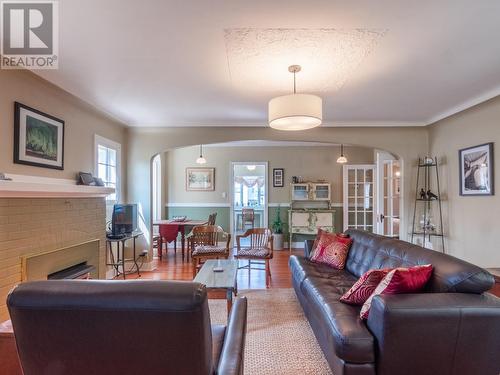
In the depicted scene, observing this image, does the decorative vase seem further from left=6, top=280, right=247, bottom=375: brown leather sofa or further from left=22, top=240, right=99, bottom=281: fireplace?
left=6, top=280, right=247, bottom=375: brown leather sofa

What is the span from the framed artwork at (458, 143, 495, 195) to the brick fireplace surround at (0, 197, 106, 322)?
186 inches

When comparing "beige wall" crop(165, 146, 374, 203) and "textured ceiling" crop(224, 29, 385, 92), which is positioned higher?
"textured ceiling" crop(224, 29, 385, 92)

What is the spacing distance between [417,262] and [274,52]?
6.39 ft

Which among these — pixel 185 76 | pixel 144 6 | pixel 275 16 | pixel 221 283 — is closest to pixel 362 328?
pixel 221 283

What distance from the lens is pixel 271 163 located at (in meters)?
6.84

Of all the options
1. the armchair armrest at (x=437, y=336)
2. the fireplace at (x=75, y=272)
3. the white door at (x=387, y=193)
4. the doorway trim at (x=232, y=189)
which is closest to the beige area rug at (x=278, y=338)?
the armchair armrest at (x=437, y=336)

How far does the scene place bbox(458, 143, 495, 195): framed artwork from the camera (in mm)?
3432

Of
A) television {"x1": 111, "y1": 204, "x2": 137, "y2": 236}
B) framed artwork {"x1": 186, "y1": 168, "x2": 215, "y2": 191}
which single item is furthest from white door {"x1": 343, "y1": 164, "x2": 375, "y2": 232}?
television {"x1": 111, "y1": 204, "x2": 137, "y2": 236}

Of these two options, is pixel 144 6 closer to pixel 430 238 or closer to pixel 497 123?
pixel 497 123

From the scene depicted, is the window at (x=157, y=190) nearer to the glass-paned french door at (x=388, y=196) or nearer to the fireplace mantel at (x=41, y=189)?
the fireplace mantel at (x=41, y=189)

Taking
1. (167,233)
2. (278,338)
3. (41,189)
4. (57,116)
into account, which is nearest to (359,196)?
(167,233)

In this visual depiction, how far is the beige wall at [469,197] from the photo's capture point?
3434mm

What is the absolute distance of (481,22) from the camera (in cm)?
195

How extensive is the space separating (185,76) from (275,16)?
126 centimetres
